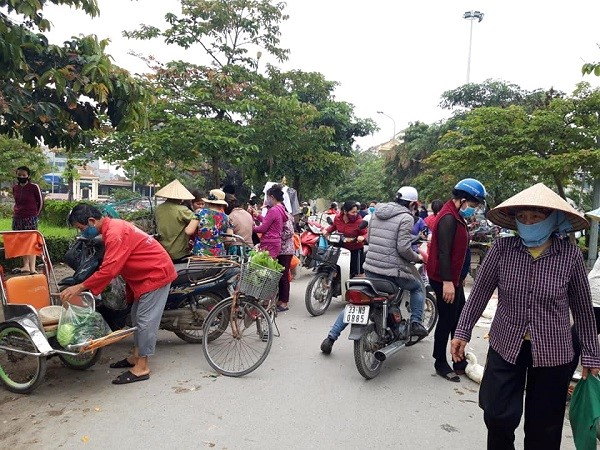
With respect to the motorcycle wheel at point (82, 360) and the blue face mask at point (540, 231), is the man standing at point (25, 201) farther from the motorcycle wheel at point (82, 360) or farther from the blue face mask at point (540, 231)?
the blue face mask at point (540, 231)

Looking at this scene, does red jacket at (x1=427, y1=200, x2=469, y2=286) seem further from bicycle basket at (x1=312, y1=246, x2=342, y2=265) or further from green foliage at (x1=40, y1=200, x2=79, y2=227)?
green foliage at (x1=40, y1=200, x2=79, y2=227)

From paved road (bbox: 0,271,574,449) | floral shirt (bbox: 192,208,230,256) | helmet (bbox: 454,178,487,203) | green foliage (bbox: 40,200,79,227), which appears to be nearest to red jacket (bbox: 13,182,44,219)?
floral shirt (bbox: 192,208,230,256)

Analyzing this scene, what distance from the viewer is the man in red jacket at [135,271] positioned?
12.6ft

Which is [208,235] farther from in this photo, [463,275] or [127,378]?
[463,275]

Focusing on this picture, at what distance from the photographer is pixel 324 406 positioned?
382cm

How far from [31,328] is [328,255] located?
4.03m

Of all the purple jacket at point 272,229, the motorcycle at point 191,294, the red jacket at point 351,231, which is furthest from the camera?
the red jacket at point 351,231

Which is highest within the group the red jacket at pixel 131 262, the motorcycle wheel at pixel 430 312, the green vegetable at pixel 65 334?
the red jacket at pixel 131 262

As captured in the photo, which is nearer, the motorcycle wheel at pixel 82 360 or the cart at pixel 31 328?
the cart at pixel 31 328

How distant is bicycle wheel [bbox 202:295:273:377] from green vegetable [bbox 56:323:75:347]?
1.13m

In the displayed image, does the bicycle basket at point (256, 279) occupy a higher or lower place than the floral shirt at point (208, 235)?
lower

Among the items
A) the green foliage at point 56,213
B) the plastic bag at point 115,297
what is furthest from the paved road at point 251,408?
the green foliage at point 56,213

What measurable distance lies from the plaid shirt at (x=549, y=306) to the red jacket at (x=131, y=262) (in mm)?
2752

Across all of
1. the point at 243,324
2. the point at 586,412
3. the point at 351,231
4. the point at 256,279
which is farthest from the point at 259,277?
the point at 351,231
